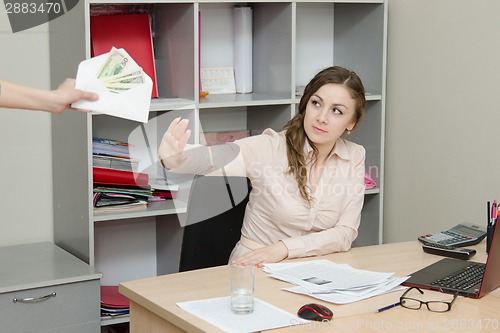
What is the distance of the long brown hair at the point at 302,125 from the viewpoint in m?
2.70

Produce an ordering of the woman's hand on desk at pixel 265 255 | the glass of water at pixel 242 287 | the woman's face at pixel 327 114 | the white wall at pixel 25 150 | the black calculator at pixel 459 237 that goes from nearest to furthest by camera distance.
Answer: the glass of water at pixel 242 287 < the woman's hand on desk at pixel 265 255 < the black calculator at pixel 459 237 < the woman's face at pixel 327 114 < the white wall at pixel 25 150

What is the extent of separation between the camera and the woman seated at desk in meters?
2.70

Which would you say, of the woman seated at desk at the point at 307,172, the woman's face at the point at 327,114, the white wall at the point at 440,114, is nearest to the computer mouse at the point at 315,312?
the woman seated at desk at the point at 307,172

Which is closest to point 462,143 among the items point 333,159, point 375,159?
point 375,159

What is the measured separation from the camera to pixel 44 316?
8.98ft

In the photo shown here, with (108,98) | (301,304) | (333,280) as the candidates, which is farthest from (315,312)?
(108,98)

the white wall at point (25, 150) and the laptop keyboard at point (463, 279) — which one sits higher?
the white wall at point (25, 150)

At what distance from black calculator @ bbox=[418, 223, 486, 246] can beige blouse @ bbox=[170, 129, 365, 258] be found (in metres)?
0.27

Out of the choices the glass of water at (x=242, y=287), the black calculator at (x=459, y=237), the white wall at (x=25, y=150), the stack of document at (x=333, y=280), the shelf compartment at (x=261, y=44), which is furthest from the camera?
the shelf compartment at (x=261, y=44)

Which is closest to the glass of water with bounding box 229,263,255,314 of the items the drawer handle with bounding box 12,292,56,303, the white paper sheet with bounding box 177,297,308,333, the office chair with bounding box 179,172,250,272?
the white paper sheet with bounding box 177,297,308,333

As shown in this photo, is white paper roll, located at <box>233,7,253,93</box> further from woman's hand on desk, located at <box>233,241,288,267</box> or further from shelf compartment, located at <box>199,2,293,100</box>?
woman's hand on desk, located at <box>233,241,288,267</box>

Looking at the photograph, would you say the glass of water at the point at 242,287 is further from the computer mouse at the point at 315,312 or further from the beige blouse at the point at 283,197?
the beige blouse at the point at 283,197

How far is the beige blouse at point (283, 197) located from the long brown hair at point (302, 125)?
3cm

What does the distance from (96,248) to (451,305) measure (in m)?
1.89
